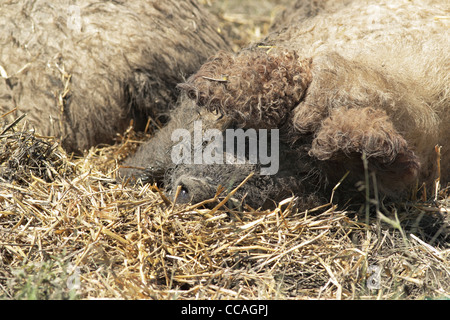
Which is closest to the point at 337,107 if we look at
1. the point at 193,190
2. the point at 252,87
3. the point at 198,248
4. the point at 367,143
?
the point at 367,143

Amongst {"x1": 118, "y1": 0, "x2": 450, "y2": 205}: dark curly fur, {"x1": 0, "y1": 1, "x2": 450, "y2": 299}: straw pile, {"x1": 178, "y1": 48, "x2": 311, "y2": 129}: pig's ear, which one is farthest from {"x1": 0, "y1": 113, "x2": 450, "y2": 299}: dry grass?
{"x1": 178, "y1": 48, "x2": 311, "y2": 129}: pig's ear

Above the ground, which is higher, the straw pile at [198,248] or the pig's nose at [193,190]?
the pig's nose at [193,190]

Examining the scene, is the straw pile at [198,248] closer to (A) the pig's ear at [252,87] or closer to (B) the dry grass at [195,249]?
(B) the dry grass at [195,249]

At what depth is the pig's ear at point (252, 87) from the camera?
2.22 m

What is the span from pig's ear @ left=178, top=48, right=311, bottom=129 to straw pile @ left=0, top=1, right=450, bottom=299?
411mm

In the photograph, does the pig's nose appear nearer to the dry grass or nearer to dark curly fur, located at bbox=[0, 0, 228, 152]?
the dry grass

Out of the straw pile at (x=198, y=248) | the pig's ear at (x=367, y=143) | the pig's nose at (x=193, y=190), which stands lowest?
the straw pile at (x=198, y=248)

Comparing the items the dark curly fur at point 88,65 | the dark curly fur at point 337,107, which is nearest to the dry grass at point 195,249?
the dark curly fur at point 337,107

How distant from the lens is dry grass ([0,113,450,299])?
209 cm

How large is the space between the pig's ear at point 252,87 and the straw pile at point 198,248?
1.35 feet

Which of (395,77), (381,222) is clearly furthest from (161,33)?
(381,222)

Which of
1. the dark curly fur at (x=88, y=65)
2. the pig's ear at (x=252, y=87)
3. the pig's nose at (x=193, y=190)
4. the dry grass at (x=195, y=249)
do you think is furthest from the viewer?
the dark curly fur at (x=88, y=65)

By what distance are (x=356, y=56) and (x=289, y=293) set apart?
1113 millimetres

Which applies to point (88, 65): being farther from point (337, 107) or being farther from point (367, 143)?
point (367, 143)
